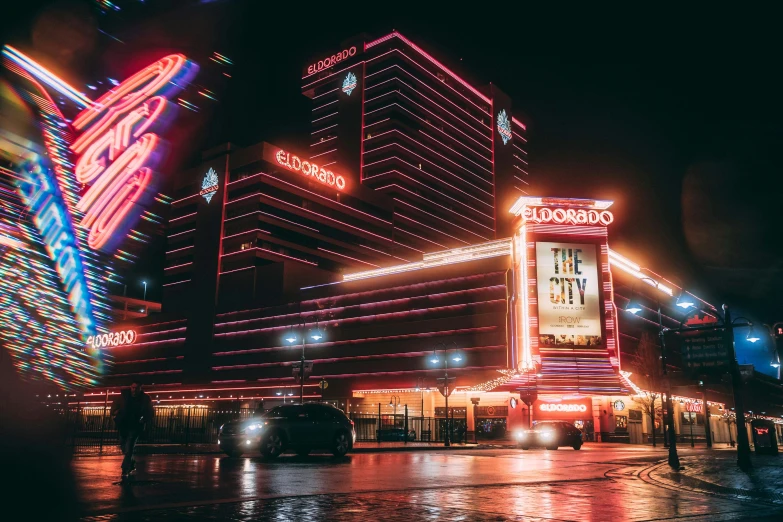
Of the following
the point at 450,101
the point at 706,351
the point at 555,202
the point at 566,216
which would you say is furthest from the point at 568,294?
the point at 450,101

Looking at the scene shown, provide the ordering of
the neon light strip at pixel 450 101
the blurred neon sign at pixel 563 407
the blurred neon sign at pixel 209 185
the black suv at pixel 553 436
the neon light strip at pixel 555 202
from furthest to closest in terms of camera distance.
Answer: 1. the neon light strip at pixel 450 101
2. the blurred neon sign at pixel 209 185
3. the neon light strip at pixel 555 202
4. the blurred neon sign at pixel 563 407
5. the black suv at pixel 553 436

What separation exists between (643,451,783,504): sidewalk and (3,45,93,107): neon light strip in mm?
21596

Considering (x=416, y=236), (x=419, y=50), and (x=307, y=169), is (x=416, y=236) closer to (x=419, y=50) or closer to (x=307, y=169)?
(x=307, y=169)

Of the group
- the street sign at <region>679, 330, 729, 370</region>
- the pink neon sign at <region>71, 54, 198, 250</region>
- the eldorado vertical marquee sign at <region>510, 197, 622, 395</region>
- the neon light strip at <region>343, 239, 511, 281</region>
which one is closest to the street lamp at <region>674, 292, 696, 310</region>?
the street sign at <region>679, 330, 729, 370</region>

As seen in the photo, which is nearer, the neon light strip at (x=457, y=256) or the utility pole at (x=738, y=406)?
the utility pole at (x=738, y=406)

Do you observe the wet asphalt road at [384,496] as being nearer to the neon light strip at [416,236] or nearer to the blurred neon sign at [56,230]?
the blurred neon sign at [56,230]

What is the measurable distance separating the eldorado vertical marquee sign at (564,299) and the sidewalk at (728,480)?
130 ft

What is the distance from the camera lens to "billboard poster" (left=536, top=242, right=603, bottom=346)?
59.9 meters

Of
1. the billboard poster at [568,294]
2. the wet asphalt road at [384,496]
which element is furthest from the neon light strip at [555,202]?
the wet asphalt road at [384,496]

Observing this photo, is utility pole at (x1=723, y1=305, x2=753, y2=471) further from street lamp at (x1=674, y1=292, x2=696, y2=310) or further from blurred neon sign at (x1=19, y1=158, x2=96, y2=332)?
blurred neon sign at (x1=19, y1=158, x2=96, y2=332)

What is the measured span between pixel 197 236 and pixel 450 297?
48.4 metres

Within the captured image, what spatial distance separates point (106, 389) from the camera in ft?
332

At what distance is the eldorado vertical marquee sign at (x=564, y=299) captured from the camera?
58.7 meters

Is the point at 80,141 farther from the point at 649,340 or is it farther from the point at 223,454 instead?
the point at 649,340
